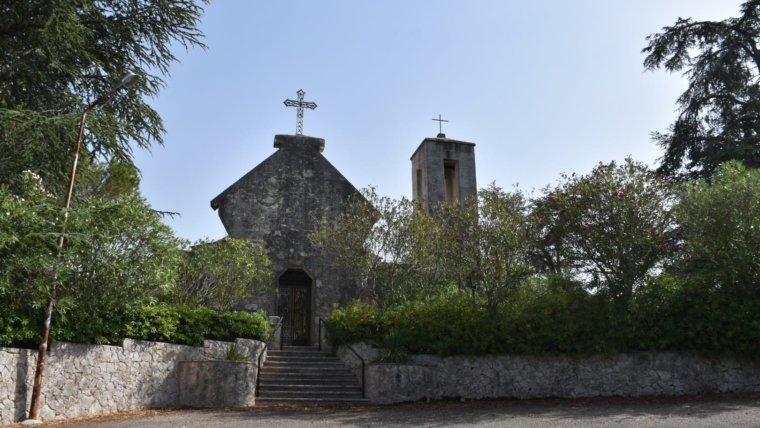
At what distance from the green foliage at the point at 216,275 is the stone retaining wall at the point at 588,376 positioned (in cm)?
511

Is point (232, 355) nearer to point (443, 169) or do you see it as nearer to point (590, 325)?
point (590, 325)

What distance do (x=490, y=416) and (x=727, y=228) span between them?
680cm

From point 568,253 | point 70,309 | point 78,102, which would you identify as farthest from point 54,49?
point 568,253

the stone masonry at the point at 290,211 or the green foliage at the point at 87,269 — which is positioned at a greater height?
the stone masonry at the point at 290,211

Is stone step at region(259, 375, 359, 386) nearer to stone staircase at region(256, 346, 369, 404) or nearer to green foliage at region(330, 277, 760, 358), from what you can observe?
stone staircase at region(256, 346, 369, 404)

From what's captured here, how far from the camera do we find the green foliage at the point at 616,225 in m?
12.6

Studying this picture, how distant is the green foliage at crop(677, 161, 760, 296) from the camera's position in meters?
12.0

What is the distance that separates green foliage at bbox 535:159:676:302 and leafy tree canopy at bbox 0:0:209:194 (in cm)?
946

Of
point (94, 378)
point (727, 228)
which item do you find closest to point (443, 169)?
point (727, 228)

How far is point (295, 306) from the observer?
1833 cm

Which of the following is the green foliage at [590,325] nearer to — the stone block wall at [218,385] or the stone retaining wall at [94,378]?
the stone block wall at [218,385]

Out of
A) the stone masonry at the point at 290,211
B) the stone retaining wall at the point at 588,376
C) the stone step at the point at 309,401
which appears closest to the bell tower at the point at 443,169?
the stone masonry at the point at 290,211

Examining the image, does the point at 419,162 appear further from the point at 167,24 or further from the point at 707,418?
the point at 707,418

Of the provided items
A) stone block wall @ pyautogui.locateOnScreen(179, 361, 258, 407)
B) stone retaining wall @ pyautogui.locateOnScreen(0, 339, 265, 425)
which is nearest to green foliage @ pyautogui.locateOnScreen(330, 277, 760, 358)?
stone block wall @ pyautogui.locateOnScreen(179, 361, 258, 407)
